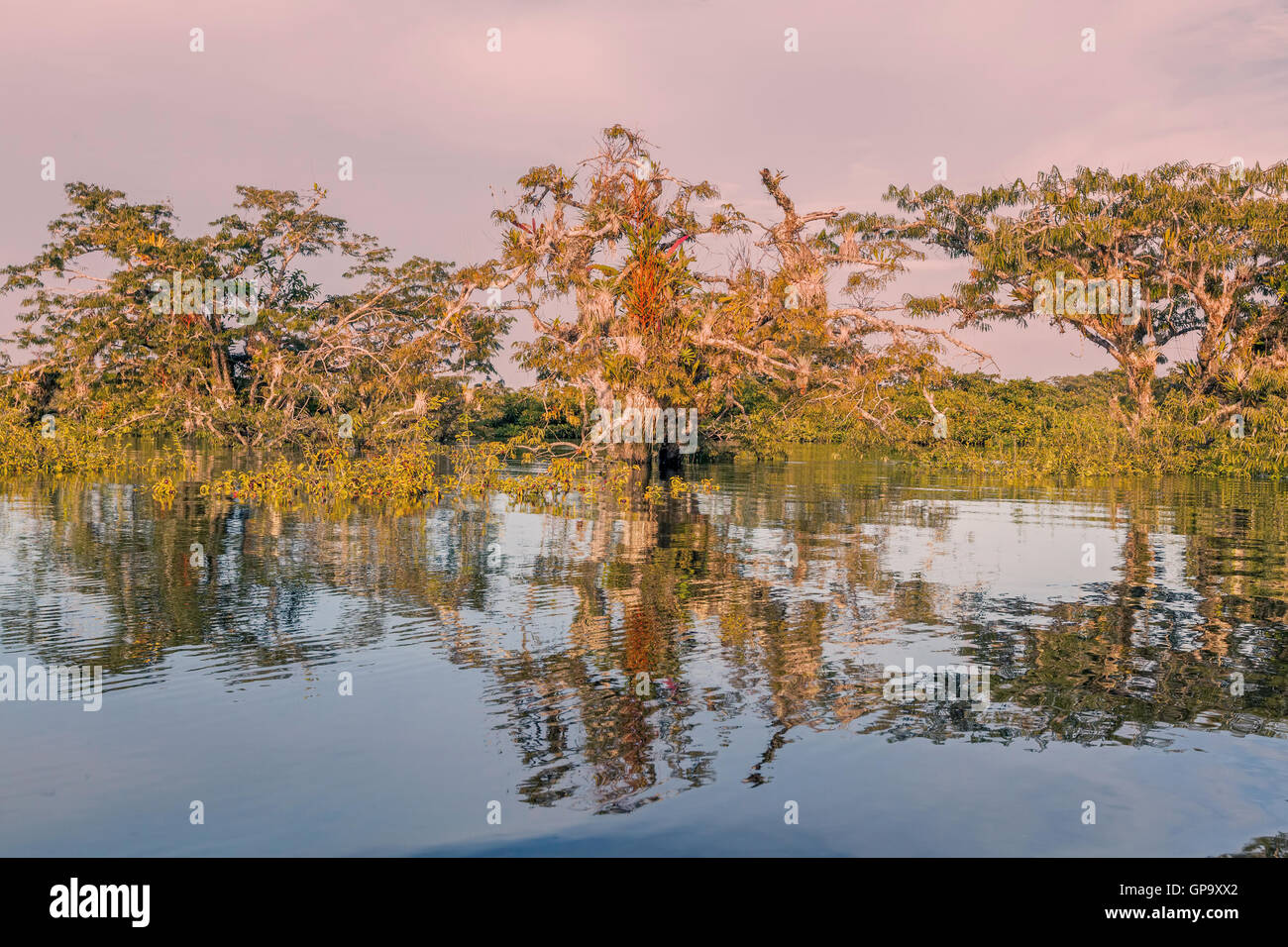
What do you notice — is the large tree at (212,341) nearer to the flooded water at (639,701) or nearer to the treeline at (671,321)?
the treeline at (671,321)

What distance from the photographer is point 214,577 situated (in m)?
12.0

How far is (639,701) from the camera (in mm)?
7023

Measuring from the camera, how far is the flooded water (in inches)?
200

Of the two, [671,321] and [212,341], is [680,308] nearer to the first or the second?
[671,321]

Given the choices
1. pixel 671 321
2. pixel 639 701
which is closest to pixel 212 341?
pixel 671 321

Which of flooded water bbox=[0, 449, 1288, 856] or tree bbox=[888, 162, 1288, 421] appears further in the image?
tree bbox=[888, 162, 1288, 421]

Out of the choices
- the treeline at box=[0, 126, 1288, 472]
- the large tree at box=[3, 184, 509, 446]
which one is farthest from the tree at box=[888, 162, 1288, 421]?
the large tree at box=[3, 184, 509, 446]

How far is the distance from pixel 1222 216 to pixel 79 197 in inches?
1709

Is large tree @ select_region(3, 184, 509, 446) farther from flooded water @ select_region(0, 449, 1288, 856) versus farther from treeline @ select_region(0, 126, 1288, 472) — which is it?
flooded water @ select_region(0, 449, 1288, 856)

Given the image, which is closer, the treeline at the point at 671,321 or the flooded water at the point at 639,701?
the flooded water at the point at 639,701

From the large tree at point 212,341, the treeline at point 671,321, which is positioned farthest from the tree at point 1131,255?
the large tree at point 212,341

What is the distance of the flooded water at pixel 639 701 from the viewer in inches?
200

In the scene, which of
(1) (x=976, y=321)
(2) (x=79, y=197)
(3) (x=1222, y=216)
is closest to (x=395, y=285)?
(2) (x=79, y=197)
